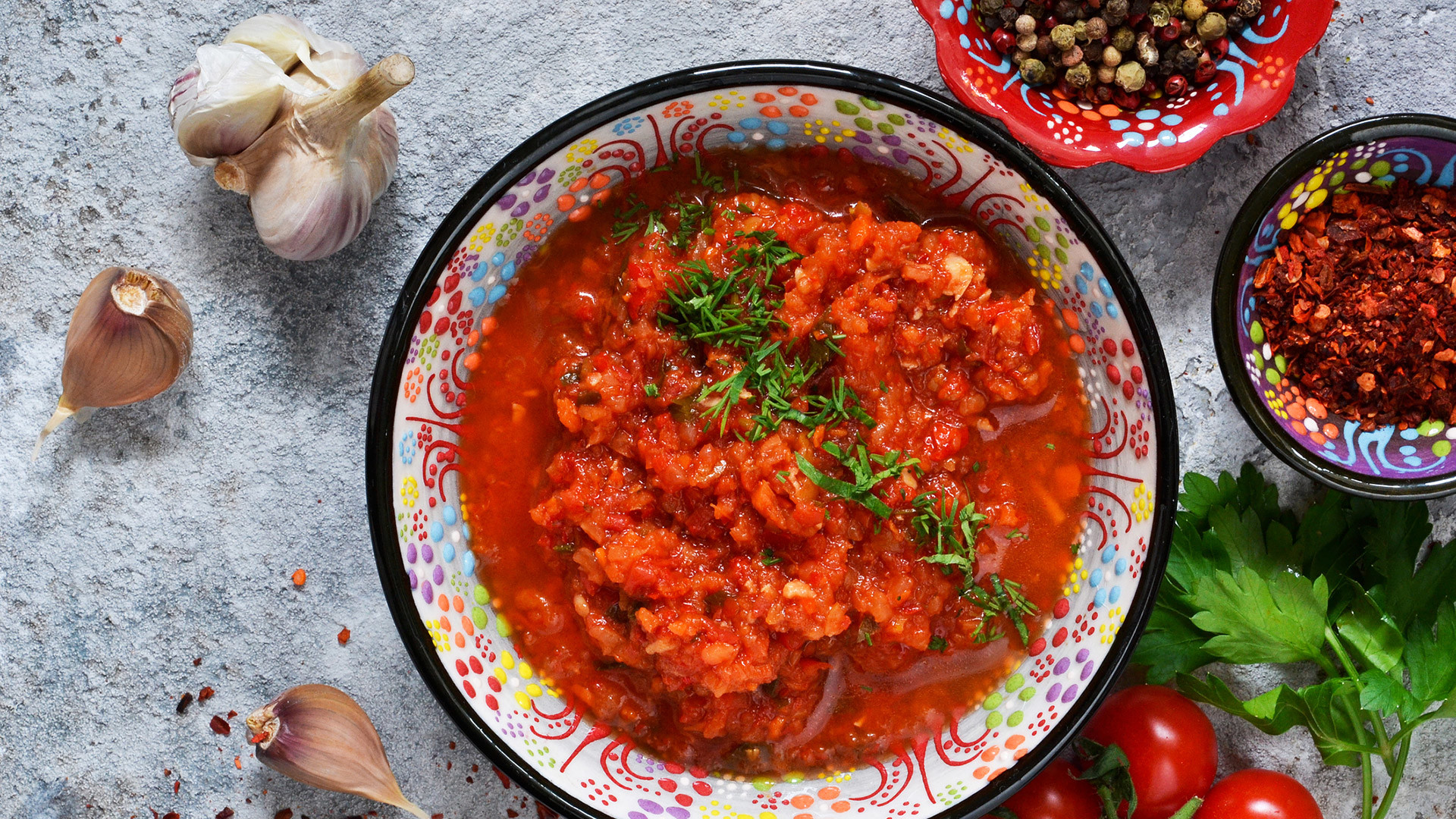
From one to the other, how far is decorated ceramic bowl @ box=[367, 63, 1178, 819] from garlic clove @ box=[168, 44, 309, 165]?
697mm

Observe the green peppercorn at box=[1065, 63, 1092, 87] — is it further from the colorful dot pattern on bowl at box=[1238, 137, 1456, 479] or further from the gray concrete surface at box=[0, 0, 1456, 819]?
the colorful dot pattern on bowl at box=[1238, 137, 1456, 479]

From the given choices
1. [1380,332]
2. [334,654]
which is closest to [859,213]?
[1380,332]

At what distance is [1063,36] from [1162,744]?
2.17 metres

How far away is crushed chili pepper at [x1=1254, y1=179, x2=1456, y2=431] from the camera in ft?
9.65

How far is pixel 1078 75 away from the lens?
300cm

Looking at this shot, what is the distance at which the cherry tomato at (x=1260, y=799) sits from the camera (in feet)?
10.0

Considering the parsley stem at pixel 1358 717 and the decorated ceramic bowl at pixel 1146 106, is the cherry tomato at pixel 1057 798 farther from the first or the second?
the decorated ceramic bowl at pixel 1146 106

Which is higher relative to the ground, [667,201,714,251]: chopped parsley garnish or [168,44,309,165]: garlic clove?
[168,44,309,165]: garlic clove

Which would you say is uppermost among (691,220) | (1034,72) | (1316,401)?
(1034,72)

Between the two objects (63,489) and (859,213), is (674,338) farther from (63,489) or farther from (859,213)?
(63,489)

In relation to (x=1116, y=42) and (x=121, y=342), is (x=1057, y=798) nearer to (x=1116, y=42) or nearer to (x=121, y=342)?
(x=1116, y=42)

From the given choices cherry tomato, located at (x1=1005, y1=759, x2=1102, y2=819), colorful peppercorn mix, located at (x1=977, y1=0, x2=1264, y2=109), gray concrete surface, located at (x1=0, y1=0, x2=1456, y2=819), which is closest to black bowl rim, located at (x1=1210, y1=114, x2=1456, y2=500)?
gray concrete surface, located at (x1=0, y1=0, x2=1456, y2=819)

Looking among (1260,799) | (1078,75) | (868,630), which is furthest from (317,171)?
(1260,799)

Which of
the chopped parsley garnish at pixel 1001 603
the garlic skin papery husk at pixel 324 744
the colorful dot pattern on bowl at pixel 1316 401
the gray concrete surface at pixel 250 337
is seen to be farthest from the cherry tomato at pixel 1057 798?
the garlic skin papery husk at pixel 324 744
